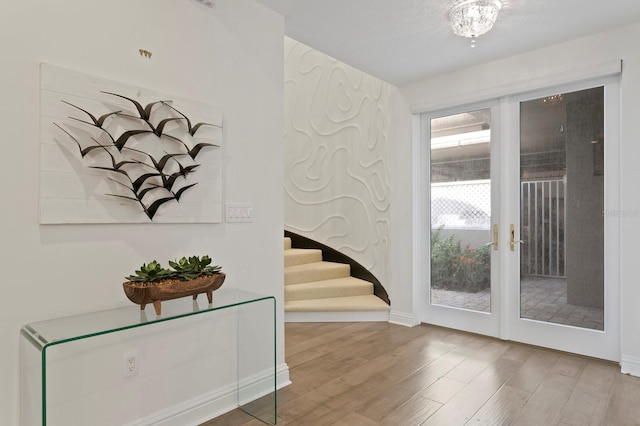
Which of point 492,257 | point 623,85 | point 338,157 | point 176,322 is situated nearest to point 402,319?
point 492,257

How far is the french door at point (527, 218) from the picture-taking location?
3123 mm

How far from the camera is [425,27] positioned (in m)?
2.91

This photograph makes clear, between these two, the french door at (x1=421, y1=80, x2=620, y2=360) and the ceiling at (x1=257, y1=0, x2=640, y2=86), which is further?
the french door at (x1=421, y1=80, x2=620, y2=360)

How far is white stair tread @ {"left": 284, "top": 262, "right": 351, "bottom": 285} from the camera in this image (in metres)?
4.59

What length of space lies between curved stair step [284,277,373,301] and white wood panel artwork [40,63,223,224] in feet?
7.39

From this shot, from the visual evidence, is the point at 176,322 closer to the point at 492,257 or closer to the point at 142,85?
the point at 142,85

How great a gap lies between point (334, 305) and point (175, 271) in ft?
8.55

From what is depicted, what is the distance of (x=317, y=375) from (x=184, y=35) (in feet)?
7.93

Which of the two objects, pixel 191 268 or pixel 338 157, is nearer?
pixel 191 268

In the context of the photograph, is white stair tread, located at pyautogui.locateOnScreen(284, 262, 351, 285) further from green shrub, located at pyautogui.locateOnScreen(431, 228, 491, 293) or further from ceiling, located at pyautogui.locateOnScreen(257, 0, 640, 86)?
ceiling, located at pyautogui.locateOnScreen(257, 0, 640, 86)

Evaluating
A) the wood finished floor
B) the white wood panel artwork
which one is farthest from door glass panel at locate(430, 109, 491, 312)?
the white wood panel artwork

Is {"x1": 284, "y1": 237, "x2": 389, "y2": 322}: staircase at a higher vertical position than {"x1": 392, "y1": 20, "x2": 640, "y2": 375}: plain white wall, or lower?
lower

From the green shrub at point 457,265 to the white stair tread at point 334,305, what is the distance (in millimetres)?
681

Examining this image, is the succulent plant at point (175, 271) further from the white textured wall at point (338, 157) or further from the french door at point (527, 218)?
the white textured wall at point (338, 157)
